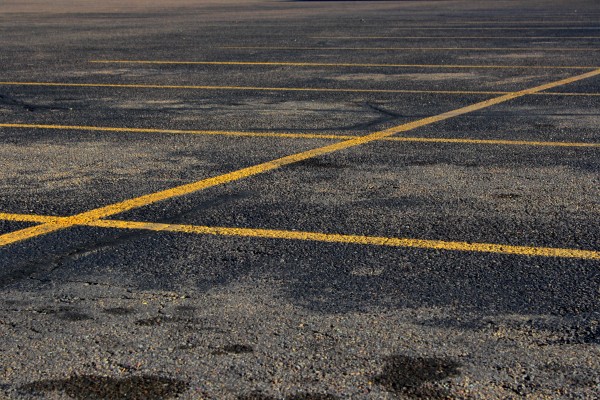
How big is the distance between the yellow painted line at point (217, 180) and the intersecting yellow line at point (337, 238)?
0.14 metres

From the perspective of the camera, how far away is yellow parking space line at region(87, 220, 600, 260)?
5121 millimetres

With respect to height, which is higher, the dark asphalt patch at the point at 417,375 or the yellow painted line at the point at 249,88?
the dark asphalt patch at the point at 417,375

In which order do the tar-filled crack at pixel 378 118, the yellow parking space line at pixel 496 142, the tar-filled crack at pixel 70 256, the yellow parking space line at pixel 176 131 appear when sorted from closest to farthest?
the tar-filled crack at pixel 70 256 < the yellow parking space line at pixel 496 142 < the yellow parking space line at pixel 176 131 < the tar-filled crack at pixel 378 118

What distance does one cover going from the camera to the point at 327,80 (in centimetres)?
1238

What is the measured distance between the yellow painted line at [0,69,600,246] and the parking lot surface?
0.03 m

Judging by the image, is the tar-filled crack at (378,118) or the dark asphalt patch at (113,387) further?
the tar-filled crack at (378,118)

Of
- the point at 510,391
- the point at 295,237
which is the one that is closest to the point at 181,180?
the point at 295,237

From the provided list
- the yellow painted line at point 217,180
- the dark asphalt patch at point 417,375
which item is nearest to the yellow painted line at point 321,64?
the yellow painted line at point 217,180

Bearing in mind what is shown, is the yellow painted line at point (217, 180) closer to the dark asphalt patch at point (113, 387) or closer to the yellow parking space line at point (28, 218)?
the yellow parking space line at point (28, 218)

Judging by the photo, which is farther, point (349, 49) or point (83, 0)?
point (83, 0)

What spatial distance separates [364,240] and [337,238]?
149 mm

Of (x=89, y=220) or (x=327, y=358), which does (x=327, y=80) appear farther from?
(x=327, y=358)

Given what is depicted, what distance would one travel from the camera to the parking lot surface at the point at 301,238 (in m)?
3.71

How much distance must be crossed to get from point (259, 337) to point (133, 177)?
10.4 feet
